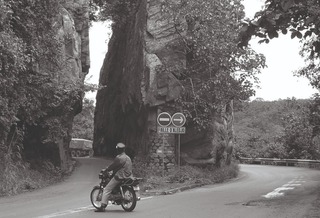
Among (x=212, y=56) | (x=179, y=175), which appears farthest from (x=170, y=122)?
(x=212, y=56)

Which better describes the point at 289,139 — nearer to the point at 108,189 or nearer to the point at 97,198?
the point at 97,198

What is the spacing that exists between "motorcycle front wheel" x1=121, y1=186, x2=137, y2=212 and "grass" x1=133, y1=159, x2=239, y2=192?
6.36 meters

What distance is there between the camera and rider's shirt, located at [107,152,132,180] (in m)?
12.0

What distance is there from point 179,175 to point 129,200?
30.5ft

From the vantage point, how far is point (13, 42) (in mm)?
16641

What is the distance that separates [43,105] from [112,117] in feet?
53.0

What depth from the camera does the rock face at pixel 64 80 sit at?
77.5 ft

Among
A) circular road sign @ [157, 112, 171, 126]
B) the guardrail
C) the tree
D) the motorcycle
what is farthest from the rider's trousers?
the guardrail

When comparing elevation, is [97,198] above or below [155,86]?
below

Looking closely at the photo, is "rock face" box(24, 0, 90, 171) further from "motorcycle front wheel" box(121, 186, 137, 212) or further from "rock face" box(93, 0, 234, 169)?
"motorcycle front wheel" box(121, 186, 137, 212)

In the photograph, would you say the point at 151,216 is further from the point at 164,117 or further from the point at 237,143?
the point at 237,143

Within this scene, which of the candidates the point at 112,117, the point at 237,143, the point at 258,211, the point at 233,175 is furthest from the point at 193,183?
the point at 237,143

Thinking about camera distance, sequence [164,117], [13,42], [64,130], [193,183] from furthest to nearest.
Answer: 1. [64,130]
2. [193,183]
3. [164,117]
4. [13,42]

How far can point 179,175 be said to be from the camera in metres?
21.0
